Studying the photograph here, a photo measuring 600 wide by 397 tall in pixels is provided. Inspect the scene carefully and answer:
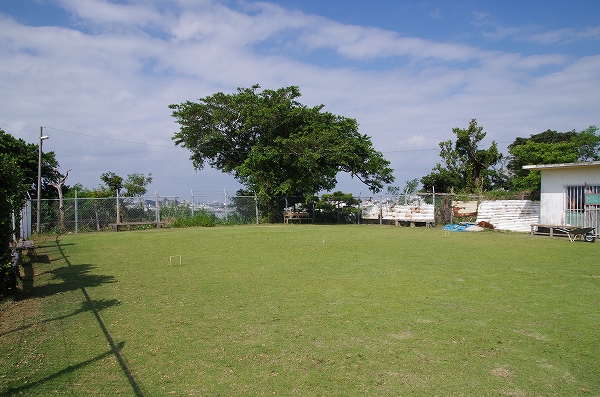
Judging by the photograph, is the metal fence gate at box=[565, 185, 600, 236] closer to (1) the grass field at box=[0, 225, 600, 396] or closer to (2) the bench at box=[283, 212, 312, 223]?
(1) the grass field at box=[0, 225, 600, 396]

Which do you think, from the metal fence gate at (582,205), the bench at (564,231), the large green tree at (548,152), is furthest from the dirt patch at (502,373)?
the large green tree at (548,152)

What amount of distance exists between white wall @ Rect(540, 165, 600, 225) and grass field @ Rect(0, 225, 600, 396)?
9296 millimetres

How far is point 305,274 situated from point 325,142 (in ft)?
57.3

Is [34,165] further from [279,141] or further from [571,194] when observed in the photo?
[571,194]

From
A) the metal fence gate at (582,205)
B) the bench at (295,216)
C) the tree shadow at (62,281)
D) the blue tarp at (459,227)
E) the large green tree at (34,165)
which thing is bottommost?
the tree shadow at (62,281)

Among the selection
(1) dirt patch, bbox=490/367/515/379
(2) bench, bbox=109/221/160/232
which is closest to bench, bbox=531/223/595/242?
(1) dirt patch, bbox=490/367/515/379

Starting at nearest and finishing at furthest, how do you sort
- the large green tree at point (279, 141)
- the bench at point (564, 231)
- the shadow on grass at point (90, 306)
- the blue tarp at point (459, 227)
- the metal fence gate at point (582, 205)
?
1. the shadow on grass at point (90, 306)
2. the bench at point (564, 231)
3. the metal fence gate at point (582, 205)
4. the blue tarp at point (459, 227)
5. the large green tree at point (279, 141)

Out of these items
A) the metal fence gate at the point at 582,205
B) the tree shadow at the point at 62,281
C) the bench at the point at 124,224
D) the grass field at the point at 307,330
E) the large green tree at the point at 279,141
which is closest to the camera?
the grass field at the point at 307,330

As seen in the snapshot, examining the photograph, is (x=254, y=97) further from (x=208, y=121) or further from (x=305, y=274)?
(x=305, y=274)

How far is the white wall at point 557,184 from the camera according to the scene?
1805 cm

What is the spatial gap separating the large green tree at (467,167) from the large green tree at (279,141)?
599 cm

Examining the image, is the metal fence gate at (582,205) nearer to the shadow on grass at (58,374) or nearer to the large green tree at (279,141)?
the large green tree at (279,141)

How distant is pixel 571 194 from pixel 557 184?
709mm

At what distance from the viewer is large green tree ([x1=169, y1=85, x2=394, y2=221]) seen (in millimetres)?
26250
